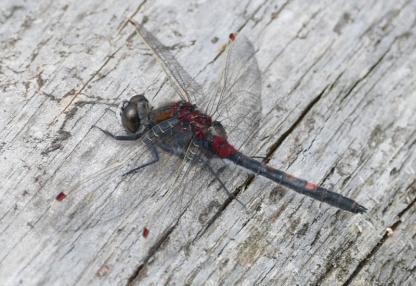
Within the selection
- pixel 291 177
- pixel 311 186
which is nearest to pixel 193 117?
pixel 291 177

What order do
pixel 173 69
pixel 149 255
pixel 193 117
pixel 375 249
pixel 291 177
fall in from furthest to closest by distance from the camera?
1. pixel 193 117
2. pixel 173 69
3. pixel 291 177
4. pixel 375 249
5. pixel 149 255

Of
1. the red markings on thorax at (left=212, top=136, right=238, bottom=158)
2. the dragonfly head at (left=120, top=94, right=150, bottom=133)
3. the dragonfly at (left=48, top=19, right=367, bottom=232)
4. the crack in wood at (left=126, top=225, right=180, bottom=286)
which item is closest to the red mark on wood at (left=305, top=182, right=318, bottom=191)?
the dragonfly at (left=48, top=19, right=367, bottom=232)

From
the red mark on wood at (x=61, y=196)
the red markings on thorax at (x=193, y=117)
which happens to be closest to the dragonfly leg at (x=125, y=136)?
the red markings on thorax at (x=193, y=117)

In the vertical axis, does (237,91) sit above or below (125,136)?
above

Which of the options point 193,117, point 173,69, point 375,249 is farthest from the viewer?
point 193,117

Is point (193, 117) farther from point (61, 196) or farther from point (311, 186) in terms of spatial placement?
point (61, 196)

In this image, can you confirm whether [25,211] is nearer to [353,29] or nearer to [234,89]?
[234,89]
